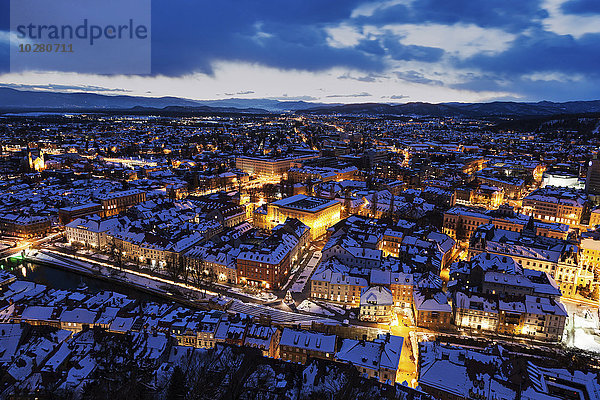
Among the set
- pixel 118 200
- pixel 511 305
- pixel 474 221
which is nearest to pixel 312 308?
pixel 511 305

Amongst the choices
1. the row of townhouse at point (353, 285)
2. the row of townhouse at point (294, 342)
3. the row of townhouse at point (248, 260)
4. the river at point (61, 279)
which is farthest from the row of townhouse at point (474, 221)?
the river at point (61, 279)

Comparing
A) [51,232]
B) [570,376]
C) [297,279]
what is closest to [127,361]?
[297,279]

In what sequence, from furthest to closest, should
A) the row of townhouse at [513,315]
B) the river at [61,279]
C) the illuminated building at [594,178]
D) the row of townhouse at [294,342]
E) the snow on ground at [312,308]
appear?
the illuminated building at [594,178] < the river at [61,279] < the snow on ground at [312,308] < the row of townhouse at [513,315] < the row of townhouse at [294,342]

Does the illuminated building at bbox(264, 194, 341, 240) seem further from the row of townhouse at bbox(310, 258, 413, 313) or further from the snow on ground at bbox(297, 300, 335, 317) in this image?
the snow on ground at bbox(297, 300, 335, 317)

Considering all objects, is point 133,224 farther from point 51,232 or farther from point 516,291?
point 516,291

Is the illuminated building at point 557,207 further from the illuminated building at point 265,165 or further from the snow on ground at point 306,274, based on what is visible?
the illuminated building at point 265,165

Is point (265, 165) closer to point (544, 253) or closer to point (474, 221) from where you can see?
point (474, 221)
